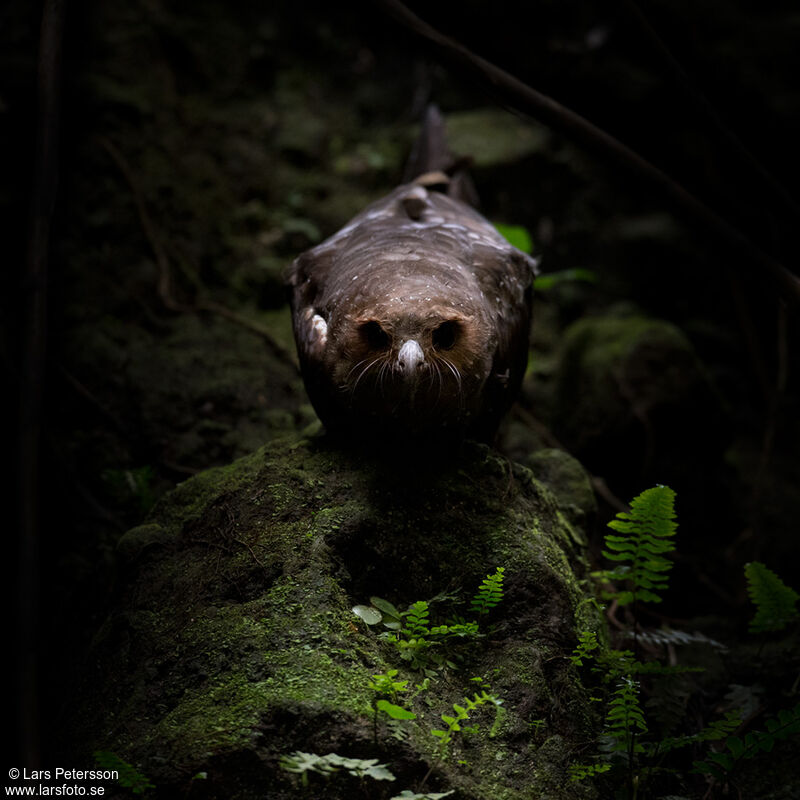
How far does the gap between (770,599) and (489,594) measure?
1195 mm

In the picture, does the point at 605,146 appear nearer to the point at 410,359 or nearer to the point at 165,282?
the point at 410,359

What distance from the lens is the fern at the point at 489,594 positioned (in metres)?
2.57

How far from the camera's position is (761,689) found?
3.28m

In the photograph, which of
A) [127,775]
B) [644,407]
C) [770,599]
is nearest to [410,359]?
[127,775]

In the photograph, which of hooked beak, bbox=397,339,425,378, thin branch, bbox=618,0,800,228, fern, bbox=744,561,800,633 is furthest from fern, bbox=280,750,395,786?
thin branch, bbox=618,0,800,228

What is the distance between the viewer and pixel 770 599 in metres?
2.91

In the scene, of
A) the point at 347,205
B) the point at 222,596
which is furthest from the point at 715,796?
the point at 347,205

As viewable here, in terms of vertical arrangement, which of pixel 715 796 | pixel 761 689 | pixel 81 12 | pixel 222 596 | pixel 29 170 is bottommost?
pixel 715 796

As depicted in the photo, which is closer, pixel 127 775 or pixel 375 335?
pixel 127 775

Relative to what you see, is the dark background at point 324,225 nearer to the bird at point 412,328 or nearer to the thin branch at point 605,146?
the thin branch at point 605,146

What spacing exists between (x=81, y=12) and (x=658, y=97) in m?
5.65

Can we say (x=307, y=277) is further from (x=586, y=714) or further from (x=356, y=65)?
(x=356, y=65)

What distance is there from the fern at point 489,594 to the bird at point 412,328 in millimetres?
618

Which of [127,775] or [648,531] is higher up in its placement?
[648,531]
